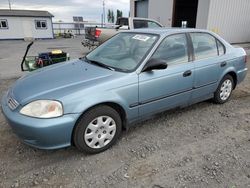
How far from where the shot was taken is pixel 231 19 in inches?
562

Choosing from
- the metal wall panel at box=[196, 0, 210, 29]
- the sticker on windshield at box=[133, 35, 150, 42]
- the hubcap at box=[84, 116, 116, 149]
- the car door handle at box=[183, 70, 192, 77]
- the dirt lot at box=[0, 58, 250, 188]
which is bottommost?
Answer: the dirt lot at box=[0, 58, 250, 188]

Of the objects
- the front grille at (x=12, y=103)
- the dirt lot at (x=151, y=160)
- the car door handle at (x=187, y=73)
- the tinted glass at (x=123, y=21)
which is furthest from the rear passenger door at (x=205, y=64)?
the tinted glass at (x=123, y=21)

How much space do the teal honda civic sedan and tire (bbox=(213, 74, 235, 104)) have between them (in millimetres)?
53

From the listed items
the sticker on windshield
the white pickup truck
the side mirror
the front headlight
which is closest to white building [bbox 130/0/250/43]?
the white pickup truck

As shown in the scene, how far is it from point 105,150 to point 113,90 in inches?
32.3

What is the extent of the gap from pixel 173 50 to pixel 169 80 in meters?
0.52

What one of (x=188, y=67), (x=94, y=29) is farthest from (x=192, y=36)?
(x=94, y=29)

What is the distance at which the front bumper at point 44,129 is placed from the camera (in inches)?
94.7

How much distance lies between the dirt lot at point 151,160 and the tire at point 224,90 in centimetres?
69

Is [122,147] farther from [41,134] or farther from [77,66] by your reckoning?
[77,66]

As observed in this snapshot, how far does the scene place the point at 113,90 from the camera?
2781mm

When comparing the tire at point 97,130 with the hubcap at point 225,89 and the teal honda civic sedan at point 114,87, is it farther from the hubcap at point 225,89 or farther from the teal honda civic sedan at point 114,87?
the hubcap at point 225,89

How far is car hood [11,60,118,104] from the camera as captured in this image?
261 centimetres

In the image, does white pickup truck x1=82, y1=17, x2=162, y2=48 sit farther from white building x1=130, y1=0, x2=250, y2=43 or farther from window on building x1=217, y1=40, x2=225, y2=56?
window on building x1=217, y1=40, x2=225, y2=56
